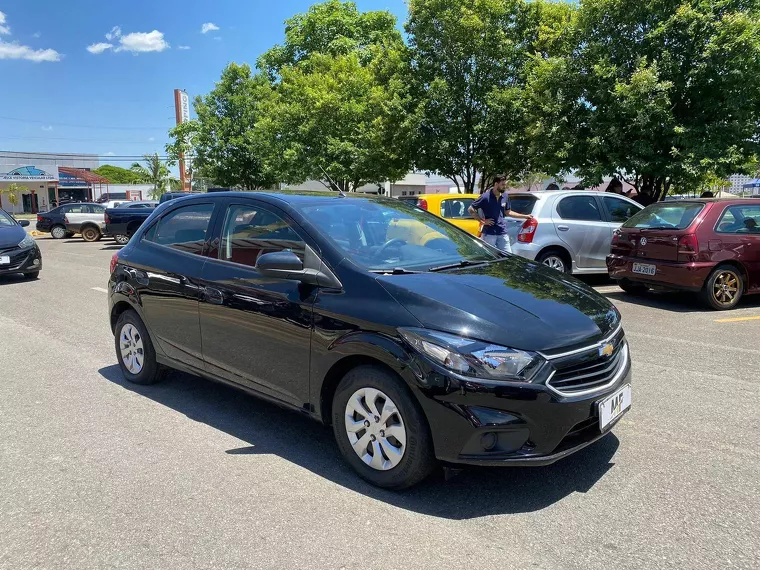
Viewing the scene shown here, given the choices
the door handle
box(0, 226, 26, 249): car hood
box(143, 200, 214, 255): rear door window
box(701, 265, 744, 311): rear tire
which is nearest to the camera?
the door handle

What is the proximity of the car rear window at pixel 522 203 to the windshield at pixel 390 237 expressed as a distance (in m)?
5.46

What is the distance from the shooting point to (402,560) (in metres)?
2.64

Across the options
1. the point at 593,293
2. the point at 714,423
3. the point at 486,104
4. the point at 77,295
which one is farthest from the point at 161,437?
the point at 486,104

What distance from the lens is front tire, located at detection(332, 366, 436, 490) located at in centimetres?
303

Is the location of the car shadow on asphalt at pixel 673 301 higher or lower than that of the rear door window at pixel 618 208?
lower

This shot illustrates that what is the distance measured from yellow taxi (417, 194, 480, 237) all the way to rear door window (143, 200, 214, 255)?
6.57 meters

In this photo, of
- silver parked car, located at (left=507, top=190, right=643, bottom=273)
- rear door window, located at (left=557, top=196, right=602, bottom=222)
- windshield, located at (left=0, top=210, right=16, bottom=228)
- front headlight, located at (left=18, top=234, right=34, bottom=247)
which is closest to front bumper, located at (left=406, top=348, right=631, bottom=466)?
silver parked car, located at (left=507, top=190, right=643, bottom=273)

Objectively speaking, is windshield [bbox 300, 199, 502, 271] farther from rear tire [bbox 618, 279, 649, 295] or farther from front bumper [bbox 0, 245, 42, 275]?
front bumper [bbox 0, 245, 42, 275]

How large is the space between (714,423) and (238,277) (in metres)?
3.45

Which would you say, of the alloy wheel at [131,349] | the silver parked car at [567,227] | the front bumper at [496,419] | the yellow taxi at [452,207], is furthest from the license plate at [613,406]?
the yellow taxi at [452,207]

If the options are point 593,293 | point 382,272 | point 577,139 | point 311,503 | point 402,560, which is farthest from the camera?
point 577,139

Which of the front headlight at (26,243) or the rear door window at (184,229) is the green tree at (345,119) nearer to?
the front headlight at (26,243)

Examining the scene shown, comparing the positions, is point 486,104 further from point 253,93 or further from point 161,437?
point 253,93

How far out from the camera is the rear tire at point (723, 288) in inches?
305
